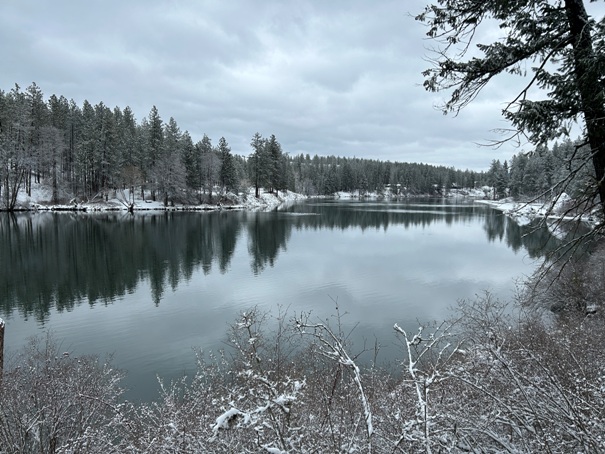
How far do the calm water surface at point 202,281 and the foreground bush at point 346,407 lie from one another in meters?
2.42

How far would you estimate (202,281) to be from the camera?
23375mm

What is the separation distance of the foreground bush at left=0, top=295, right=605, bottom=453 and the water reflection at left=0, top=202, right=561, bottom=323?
3.62 m

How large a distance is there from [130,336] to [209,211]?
5742 centimetres

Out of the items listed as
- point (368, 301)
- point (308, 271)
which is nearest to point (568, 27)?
point (368, 301)

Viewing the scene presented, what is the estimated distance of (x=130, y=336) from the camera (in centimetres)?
1475

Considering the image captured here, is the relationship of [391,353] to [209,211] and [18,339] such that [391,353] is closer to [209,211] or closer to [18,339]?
[18,339]

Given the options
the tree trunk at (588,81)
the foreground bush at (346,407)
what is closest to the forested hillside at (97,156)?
the foreground bush at (346,407)

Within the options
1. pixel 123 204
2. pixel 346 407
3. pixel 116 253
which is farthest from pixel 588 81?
pixel 123 204

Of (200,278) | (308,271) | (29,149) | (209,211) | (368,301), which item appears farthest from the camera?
(209,211)

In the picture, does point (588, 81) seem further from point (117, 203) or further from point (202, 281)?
point (117, 203)

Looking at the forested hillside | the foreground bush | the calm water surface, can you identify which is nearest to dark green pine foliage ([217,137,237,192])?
the forested hillside

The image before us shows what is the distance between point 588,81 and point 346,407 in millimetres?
6336

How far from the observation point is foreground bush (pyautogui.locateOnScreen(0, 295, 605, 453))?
3.30 meters

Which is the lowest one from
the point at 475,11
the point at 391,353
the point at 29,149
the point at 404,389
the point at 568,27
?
the point at 391,353
